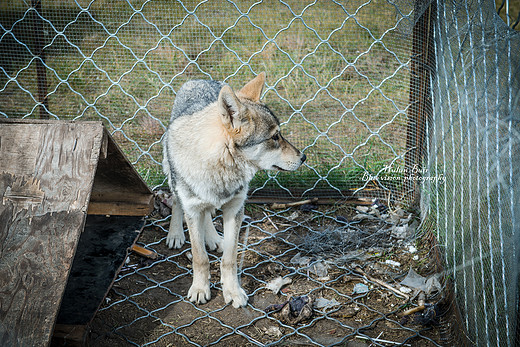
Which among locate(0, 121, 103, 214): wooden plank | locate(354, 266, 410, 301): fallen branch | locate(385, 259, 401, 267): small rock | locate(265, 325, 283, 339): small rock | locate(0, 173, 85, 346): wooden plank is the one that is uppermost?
locate(0, 121, 103, 214): wooden plank

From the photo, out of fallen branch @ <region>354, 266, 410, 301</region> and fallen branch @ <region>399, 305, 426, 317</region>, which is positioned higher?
fallen branch @ <region>354, 266, 410, 301</region>

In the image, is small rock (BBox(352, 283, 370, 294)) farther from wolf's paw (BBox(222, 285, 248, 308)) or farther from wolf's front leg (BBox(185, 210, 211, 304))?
wolf's front leg (BBox(185, 210, 211, 304))

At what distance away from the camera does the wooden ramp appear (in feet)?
7.19

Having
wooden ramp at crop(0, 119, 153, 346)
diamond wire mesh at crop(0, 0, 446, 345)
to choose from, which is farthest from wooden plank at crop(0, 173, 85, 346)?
diamond wire mesh at crop(0, 0, 446, 345)

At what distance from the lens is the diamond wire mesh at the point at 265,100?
2887mm

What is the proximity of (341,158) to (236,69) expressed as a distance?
1.46 metres

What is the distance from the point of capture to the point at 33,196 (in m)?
2.52

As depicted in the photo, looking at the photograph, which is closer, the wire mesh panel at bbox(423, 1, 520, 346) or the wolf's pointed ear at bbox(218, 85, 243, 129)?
the wire mesh panel at bbox(423, 1, 520, 346)

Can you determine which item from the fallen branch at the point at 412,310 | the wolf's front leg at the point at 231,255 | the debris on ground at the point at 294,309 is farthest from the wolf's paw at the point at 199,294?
the fallen branch at the point at 412,310

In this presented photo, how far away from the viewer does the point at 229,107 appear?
2633 mm

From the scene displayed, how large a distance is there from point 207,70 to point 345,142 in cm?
162

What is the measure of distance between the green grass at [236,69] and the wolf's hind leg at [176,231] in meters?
0.79

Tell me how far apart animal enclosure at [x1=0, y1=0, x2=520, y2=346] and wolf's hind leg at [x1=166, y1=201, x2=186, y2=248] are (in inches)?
2.7

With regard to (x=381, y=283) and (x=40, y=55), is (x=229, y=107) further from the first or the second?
(x=40, y=55)
